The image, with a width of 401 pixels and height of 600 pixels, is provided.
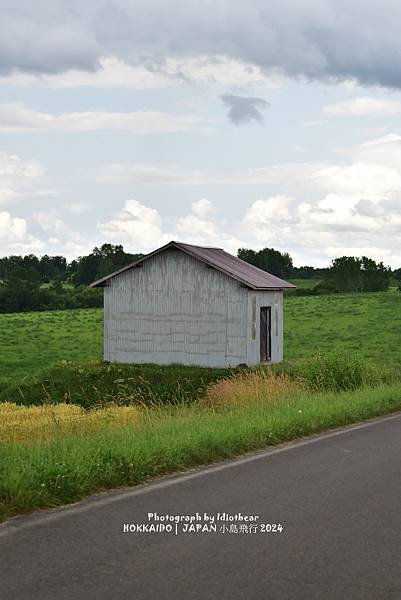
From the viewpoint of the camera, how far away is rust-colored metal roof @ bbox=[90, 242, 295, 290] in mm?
32844

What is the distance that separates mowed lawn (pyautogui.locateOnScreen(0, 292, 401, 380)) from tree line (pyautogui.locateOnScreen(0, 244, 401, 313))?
21950 millimetres

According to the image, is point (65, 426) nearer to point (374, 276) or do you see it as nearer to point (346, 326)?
point (346, 326)

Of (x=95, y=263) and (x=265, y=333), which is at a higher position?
(x=95, y=263)

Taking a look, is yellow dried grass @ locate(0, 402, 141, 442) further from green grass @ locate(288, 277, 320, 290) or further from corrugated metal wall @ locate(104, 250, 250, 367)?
green grass @ locate(288, 277, 320, 290)

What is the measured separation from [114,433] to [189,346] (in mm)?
22559

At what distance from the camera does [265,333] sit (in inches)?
1351

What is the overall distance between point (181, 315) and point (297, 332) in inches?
900

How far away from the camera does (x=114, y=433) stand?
11.2 meters

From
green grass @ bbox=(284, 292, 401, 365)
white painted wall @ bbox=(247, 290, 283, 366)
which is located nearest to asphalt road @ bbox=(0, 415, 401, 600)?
white painted wall @ bbox=(247, 290, 283, 366)

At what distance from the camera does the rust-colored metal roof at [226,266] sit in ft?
108

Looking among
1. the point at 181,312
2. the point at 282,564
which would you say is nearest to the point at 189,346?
the point at 181,312

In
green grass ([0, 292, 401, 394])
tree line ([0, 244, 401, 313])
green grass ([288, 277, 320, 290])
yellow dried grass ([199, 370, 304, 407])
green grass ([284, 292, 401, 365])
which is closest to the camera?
yellow dried grass ([199, 370, 304, 407])

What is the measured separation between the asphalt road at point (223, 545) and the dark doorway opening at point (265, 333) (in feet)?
80.3

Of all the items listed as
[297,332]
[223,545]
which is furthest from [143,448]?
[297,332]
